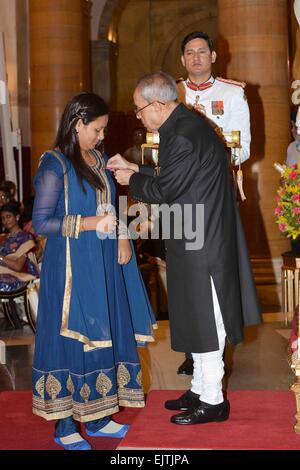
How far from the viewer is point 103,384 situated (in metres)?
4.14

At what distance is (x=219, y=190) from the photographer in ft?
13.1

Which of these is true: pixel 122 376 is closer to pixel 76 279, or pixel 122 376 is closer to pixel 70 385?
pixel 70 385

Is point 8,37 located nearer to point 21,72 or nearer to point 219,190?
point 21,72

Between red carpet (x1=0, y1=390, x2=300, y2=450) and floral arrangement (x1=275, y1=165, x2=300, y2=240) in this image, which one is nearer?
red carpet (x1=0, y1=390, x2=300, y2=450)

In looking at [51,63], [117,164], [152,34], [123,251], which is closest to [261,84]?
[51,63]

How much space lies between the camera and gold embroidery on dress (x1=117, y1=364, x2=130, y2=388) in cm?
429

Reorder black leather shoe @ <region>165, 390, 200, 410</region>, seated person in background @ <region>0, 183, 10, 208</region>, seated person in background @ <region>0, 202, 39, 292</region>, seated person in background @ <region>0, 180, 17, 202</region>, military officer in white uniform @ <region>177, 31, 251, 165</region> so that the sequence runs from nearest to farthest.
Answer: black leather shoe @ <region>165, 390, 200, 410</region> < military officer in white uniform @ <region>177, 31, 251, 165</region> < seated person in background @ <region>0, 202, 39, 292</region> < seated person in background @ <region>0, 183, 10, 208</region> < seated person in background @ <region>0, 180, 17, 202</region>


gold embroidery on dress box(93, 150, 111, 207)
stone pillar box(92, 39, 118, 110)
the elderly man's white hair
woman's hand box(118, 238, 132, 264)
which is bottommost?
woman's hand box(118, 238, 132, 264)

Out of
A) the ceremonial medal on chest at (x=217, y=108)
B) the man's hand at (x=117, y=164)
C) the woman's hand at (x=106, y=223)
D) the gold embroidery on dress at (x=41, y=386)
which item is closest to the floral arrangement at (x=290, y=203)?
the ceremonial medal on chest at (x=217, y=108)

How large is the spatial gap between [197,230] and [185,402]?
106 centimetres

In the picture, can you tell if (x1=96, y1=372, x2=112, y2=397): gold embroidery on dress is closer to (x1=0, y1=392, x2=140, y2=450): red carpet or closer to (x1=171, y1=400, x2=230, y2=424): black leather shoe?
(x1=0, y1=392, x2=140, y2=450): red carpet

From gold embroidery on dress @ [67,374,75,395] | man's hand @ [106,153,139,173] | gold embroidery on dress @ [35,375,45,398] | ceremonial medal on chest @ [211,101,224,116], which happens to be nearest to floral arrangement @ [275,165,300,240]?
ceremonial medal on chest @ [211,101,224,116]

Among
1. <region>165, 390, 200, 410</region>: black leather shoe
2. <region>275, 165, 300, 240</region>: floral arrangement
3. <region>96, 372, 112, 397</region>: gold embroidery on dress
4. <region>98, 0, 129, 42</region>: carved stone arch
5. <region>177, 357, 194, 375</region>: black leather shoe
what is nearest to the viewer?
<region>96, 372, 112, 397</region>: gold embroidery on dress

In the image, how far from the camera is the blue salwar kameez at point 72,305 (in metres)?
4.05
